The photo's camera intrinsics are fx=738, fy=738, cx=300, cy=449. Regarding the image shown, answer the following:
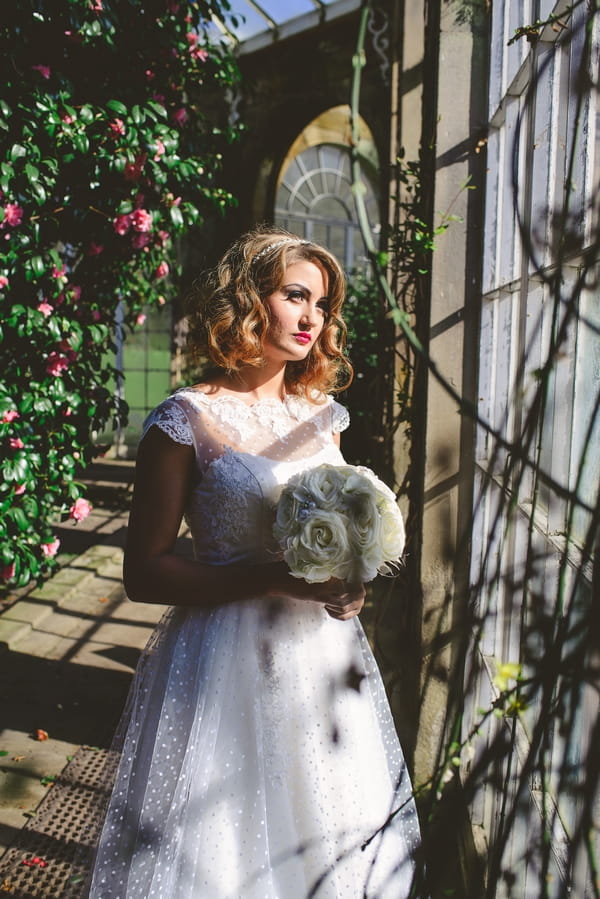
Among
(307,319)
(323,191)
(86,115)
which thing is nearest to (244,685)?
(307,319)

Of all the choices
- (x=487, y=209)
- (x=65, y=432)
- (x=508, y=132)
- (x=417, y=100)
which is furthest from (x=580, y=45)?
(x=65, y=432)

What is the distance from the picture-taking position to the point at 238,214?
8.90 meters

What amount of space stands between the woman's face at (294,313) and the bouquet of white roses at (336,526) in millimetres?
429

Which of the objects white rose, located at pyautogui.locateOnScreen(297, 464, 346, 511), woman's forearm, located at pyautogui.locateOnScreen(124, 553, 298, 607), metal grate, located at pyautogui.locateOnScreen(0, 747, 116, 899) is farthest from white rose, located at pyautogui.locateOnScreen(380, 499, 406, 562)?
metal grate, located at pyautogui.locateOnScreen(0, 747, 116, 899)

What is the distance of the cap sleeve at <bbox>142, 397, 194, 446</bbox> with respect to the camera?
5.43 feet

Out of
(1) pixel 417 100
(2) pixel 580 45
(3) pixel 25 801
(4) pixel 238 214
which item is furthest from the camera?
(4) pixel 238 214

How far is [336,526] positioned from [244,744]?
58 centimetres

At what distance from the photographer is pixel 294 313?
184cm

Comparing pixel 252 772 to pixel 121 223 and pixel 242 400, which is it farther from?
pixel 121 223

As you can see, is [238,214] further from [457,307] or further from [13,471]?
[457,307]

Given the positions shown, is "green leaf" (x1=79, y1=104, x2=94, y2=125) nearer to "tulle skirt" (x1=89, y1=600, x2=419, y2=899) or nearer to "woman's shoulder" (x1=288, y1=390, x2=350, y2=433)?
"woman's shoulder" (x1=288, y1=390, x2=350, y2=433)

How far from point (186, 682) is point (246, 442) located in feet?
1.89

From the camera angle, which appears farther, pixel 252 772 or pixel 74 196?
pixel 74 196

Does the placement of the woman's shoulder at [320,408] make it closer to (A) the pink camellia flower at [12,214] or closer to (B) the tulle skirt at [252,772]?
(B) the tulle skirt at [252,772]
